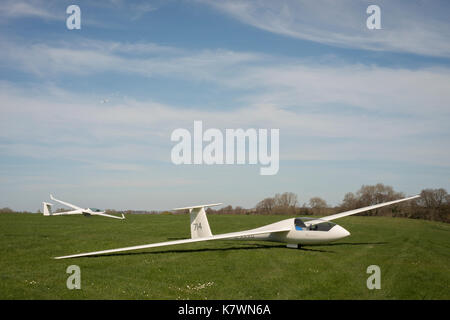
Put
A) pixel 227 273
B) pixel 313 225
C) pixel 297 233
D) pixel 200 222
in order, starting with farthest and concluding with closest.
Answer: pixel 200 222
pixel 297 233
pixel 313 225
pixel 227 273

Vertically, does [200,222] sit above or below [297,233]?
above

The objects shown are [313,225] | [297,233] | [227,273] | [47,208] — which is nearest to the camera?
[227,273]

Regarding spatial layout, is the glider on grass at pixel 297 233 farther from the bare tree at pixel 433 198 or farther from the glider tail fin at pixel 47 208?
the bare tree at pixel 433 198

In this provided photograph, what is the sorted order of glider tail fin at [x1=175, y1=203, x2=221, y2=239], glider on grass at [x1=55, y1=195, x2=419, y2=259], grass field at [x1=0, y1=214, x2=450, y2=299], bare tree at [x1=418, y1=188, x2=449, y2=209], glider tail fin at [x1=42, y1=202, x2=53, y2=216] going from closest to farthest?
grass field at [x1=0, y1=214, x2=450, y2=299]
glider on grass at [x1=55, y1=195, x2=419, y2=259]
glider tail fin at [x1=175, y1=203, x2=221, y2=239]
glider tail fin at [x1=42, y1=202, x2=53, y2=216]
bare tree at [x1=418, y1=188, x2=449, y2=209]

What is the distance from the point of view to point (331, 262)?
55.5 feet

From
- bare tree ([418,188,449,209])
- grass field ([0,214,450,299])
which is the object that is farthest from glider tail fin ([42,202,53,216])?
bare tree ([418,188,449,209])

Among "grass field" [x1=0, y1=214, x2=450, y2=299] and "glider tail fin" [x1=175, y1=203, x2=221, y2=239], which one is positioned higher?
"glider tail fin" [x1=175, y1=203, x2=221, y2=239]

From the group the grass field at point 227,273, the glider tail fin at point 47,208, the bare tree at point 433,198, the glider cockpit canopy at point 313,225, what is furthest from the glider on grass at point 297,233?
the bare tree at point 433,198

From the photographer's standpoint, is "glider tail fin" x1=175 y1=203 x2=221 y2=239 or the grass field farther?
"glider tail fin" x1=175 y1=203 x2=221 y2=239

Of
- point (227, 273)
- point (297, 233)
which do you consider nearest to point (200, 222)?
point (297, 233)

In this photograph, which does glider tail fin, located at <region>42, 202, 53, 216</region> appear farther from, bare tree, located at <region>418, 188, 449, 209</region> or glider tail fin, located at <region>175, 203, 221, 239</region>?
bare tree, located at <region>418, 188, 449, 209</region>

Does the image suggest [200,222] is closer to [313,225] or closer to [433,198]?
[313,225]

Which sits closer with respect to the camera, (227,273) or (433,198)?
(227,273)
